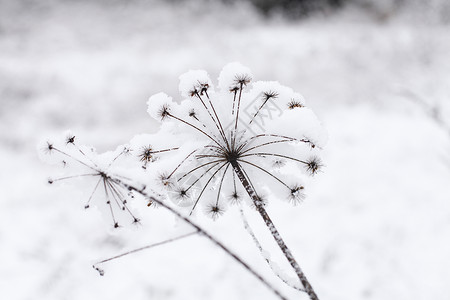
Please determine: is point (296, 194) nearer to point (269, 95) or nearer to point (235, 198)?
point (235, 198)

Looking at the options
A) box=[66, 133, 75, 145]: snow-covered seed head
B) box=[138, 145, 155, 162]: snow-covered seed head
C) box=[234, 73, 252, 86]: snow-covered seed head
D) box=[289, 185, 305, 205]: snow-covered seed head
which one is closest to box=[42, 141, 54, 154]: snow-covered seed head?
box=[66, 133, 75, 145]: snow-covered seed head

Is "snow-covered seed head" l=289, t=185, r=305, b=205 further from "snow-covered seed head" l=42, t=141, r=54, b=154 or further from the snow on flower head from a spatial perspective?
"snow-covered seed head" l=42, t=141, r=54, b=154

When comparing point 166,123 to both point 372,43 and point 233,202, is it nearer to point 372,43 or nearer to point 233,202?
point 233,202

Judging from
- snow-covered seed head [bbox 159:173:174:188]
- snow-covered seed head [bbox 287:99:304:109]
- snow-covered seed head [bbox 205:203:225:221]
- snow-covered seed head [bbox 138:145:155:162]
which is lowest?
snow-covered seed head [bbox 205:203:225:221]

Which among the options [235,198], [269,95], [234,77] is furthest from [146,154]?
[269,95]

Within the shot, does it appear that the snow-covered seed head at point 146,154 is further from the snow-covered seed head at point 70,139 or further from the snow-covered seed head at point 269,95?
the snow-covered seed head at point 269,95

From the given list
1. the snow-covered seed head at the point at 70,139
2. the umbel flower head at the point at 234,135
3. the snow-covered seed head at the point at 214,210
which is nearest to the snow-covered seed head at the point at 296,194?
the umbel flower head at the point at 234,135

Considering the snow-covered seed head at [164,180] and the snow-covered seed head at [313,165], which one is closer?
the snow-covered seed head at [164,180]
